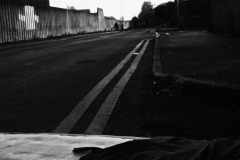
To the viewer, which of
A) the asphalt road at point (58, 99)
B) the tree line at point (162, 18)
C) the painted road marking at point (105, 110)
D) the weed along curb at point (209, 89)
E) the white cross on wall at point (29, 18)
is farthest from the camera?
the tree line at point (162, 18)

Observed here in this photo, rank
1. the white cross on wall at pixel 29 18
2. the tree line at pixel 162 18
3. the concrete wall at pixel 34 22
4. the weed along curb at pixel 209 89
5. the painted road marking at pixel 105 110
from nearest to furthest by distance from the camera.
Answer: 1. the painted road marking at pixel 105 110
2. the weed along curb at pixel 209 89
3. the concrete wall at pixel 34 22
4. the white cross on wall at pixel 29 18
5. the tree line at pixel 162 18

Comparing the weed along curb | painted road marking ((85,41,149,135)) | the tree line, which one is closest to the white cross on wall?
painted road marking ((85,41,149,135))

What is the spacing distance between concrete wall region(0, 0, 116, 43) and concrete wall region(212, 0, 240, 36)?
15236mm

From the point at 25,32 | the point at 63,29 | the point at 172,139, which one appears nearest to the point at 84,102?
the point at 172,139

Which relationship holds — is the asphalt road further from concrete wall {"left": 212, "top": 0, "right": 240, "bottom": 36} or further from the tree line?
the tree line

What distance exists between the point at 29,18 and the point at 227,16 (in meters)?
18.5

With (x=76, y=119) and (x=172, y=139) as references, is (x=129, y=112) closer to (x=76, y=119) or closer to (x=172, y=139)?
(x=76, y=119)

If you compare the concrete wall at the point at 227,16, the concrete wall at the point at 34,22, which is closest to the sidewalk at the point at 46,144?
the concrete wall at the point at 227,16

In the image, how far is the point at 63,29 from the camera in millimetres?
40812

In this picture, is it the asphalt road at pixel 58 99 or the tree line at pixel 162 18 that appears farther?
the tree line at pixel 162 18

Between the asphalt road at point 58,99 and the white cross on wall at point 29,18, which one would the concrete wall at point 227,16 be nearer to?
the asphalt road at point 58,99

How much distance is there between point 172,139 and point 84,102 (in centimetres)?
240

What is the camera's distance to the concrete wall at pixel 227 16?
14.9 meters

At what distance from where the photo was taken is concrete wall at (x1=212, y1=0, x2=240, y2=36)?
14.9m
